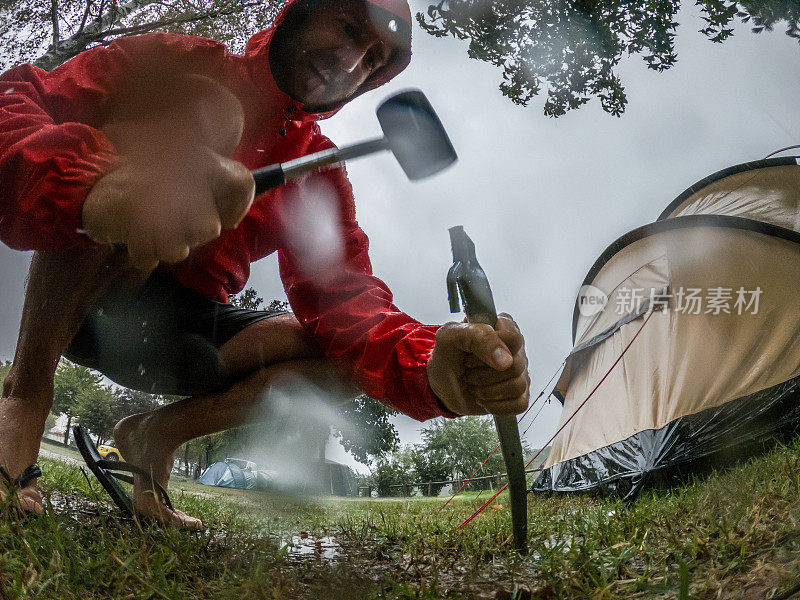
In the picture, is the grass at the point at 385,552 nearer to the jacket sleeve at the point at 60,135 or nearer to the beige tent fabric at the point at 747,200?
the jacket sleeve at the point at 60,135

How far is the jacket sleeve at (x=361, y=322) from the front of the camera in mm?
636

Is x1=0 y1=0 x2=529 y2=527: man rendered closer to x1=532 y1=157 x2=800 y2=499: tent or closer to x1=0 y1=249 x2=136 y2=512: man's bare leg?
x1=0 y1=249 x2=136 y2=512: man's bare leg

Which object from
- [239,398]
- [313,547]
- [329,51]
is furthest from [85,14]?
[313,547]

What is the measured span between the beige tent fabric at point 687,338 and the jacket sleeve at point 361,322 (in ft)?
2.46

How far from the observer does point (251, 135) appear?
0.60 metres

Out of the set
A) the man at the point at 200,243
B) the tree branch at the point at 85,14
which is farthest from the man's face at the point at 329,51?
the tree branch at the point at 85,14

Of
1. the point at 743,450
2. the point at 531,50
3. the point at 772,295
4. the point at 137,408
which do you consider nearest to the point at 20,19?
the point at 137,408

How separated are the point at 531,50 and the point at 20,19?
78 cm

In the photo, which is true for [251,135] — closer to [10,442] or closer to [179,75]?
[179,75]

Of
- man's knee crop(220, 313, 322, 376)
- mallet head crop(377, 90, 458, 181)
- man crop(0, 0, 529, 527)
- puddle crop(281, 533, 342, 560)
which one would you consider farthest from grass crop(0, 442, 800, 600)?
mallet head crop(377, 90, 458, 181)

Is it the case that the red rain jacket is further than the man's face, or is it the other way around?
the man's face

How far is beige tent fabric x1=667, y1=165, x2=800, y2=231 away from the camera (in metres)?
1.15

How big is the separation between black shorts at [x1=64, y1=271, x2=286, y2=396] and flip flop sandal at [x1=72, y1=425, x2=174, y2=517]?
142 millimetres

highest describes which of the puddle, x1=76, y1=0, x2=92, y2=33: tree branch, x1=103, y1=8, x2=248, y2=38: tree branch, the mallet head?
x1=76, y1=0, x2=92, y2=33: tree branch
